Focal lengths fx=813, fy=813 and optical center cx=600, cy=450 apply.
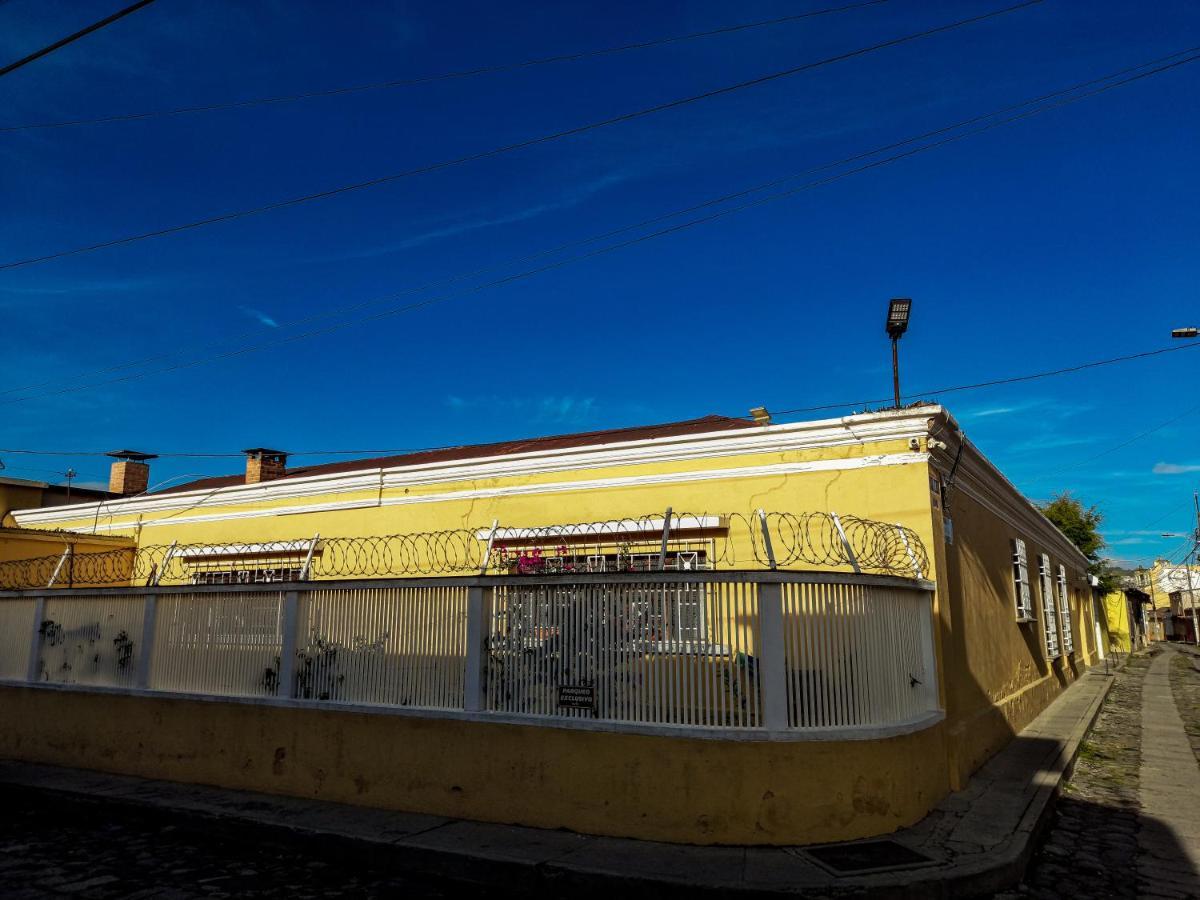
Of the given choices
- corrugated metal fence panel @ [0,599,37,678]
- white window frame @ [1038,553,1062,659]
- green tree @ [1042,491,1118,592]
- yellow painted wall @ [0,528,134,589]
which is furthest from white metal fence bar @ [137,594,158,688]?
green tree @ [1042,491,1118,592]

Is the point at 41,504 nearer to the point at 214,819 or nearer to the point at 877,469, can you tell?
the point at 214,819

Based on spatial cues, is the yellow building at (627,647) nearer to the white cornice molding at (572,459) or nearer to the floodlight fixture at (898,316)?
the white cornice molding at (572,459)

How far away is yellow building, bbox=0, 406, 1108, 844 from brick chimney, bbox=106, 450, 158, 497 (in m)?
7.27

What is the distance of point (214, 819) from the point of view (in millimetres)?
6484

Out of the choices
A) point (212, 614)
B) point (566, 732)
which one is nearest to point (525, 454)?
point (212, 614)

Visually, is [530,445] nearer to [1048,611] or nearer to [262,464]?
[262,464]

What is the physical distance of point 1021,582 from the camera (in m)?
12.5

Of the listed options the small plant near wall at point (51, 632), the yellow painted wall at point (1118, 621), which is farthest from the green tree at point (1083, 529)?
the small plant near wall at point (51, 632)

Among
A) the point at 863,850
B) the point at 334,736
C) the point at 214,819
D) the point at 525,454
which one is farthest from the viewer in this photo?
the point at 525,454

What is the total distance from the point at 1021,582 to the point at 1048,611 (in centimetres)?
351

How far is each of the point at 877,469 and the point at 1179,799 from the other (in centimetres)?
429

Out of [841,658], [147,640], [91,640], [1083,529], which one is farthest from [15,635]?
[1083,529]

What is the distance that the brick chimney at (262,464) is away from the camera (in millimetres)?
14242

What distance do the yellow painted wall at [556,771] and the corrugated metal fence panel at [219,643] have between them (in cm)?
22
